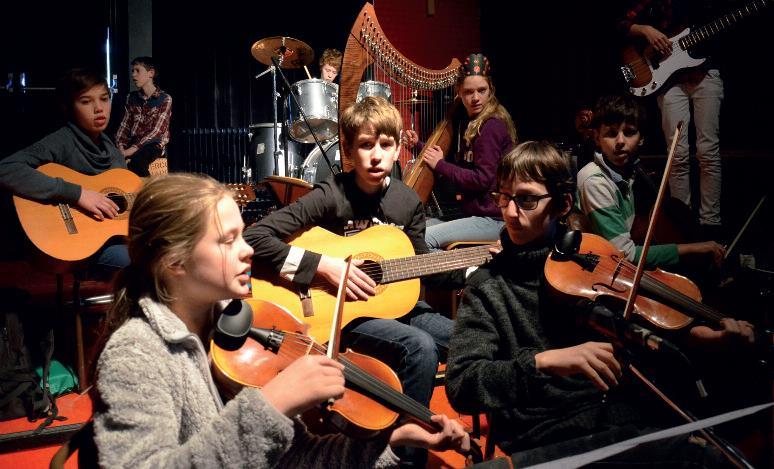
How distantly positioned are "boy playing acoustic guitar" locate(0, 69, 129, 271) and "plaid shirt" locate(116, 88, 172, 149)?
303 centimetres

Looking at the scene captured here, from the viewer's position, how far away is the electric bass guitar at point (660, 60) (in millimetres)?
3740

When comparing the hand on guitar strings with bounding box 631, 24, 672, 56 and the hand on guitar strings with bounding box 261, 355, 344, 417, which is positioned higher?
the hand on guitar strings with bounding box 631, 24, 672, 56

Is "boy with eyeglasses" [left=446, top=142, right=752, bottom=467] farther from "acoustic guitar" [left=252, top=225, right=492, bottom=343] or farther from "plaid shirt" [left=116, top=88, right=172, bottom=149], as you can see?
"plaid shirt" [left=116, top=88, right=172, bottom=149]

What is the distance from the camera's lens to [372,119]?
262 cm

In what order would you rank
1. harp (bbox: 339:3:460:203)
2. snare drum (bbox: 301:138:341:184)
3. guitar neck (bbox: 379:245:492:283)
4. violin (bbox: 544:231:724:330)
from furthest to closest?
snare drum (bbox: 301:138:341:184) < harp (bbox: 339:3:460:203) < guitar neck (bbox: 379:245:492:283) < violin (bbox: 544:231:724:330)

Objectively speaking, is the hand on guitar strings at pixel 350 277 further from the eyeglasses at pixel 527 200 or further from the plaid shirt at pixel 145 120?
the plaid shirt at pixel 145 120

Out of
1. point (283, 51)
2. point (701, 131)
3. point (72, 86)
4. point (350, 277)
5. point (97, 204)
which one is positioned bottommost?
point (350, 277)

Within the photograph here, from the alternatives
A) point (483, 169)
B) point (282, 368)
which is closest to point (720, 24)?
point (483, 169)

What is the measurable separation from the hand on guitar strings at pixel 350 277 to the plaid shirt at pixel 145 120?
4.67 m

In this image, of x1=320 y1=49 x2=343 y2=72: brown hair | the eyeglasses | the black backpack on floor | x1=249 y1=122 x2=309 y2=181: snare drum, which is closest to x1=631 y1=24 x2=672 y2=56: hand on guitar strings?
the eyeglasses

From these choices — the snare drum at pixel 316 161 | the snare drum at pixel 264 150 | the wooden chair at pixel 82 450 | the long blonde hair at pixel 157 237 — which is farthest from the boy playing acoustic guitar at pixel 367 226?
the snare drum at pixel 264 150

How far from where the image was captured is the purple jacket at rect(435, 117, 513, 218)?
3523 mm

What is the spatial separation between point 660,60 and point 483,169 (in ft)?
5.56

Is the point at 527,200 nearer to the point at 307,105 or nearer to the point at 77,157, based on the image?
the point at 77,157
